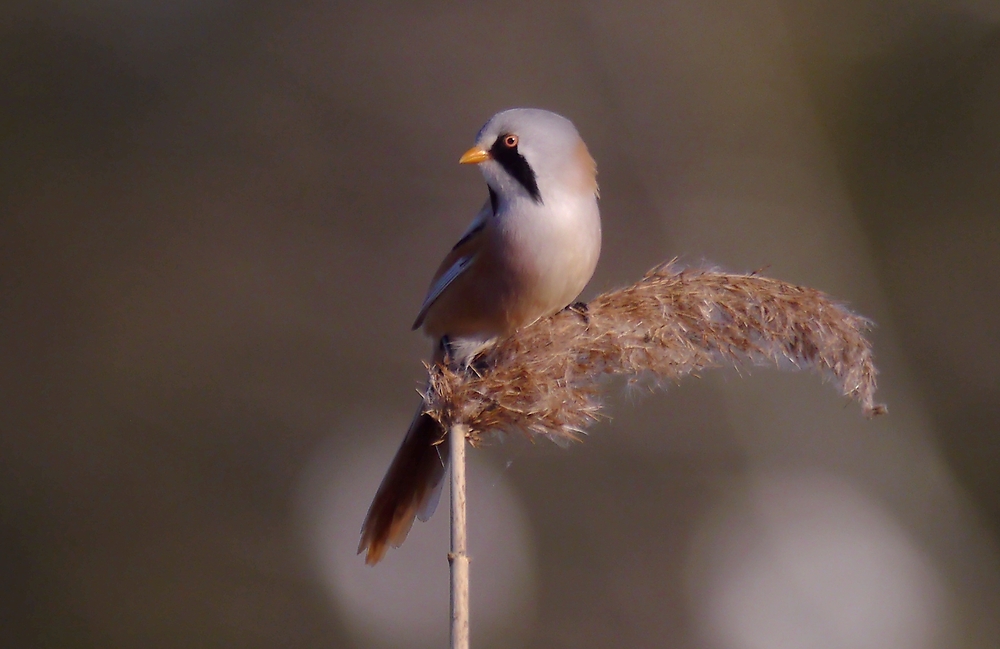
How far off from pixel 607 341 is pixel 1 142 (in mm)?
6194

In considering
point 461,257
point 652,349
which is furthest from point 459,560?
point 461,257

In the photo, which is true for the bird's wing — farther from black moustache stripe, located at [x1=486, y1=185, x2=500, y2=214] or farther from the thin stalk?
the thin stalk

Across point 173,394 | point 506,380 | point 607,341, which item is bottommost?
point 506,380

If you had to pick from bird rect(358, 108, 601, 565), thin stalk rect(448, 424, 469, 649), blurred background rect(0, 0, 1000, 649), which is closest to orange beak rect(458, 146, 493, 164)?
bird rect(358, 108, 601, 565)

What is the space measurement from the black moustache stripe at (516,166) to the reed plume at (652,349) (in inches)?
17.0

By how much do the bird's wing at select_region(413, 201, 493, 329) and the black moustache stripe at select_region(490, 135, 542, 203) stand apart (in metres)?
0.12

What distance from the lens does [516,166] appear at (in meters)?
1.95

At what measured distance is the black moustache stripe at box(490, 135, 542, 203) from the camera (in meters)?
1.94

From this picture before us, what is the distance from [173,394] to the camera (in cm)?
536

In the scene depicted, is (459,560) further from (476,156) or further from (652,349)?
(476,156)

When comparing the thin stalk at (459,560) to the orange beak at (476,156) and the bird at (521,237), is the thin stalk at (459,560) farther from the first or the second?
the orange beak at (476,156)

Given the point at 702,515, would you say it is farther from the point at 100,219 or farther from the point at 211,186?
the point at 100,219

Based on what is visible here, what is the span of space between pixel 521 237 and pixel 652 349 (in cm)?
53

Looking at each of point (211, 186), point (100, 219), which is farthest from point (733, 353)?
point (100, 219)
